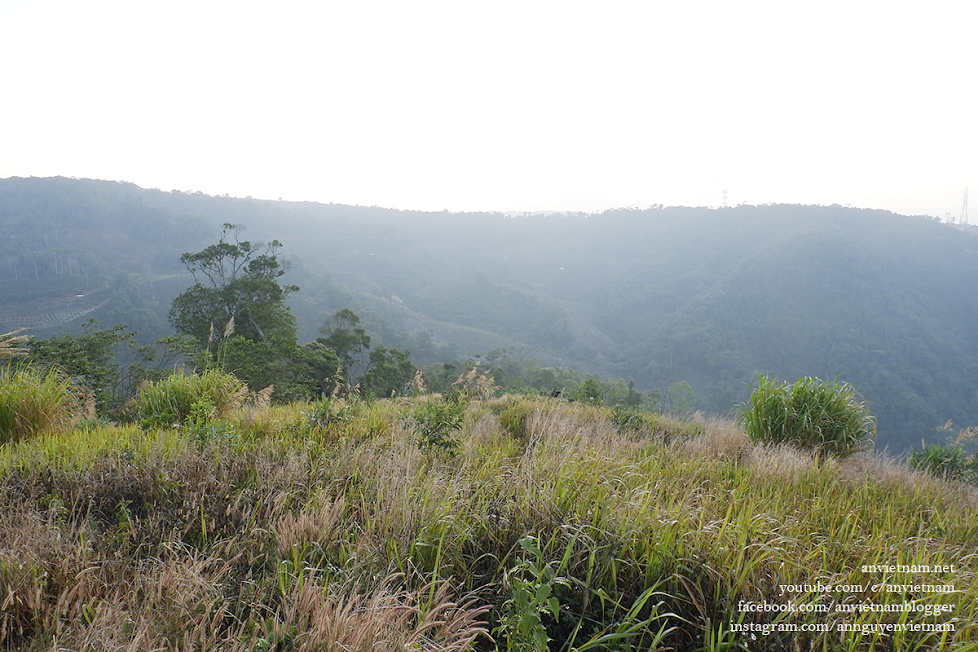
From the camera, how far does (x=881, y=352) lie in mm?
82625

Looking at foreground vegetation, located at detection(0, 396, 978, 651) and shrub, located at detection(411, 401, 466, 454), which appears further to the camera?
shrub, located at detection(411, 401, 466, 454)

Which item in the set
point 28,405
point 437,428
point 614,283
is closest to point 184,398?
point 28,405

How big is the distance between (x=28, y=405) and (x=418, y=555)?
4069 millimetres

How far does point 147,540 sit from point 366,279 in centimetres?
12726

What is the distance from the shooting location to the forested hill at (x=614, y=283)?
77562 mm

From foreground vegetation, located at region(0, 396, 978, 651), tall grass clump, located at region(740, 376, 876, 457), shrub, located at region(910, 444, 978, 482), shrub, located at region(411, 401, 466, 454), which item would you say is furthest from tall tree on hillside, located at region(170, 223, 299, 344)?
shrub, located at region(910, 444, 978, 482)

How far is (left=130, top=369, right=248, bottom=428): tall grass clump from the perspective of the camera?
A: 4.31 metres

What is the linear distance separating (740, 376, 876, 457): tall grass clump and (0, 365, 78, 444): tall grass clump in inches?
288

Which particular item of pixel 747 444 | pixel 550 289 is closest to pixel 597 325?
pixel 550 289

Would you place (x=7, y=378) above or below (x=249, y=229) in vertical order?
below

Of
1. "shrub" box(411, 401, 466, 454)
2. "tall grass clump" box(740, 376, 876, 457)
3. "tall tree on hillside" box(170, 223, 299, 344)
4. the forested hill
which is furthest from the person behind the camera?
the forested hill

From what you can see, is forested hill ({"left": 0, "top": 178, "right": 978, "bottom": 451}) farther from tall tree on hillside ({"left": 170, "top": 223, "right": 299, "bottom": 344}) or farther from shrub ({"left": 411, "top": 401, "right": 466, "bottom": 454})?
shrub ({"left": 411, "top": 401, "right": 466, "bottom": 454})

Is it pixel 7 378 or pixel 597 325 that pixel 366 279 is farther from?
pixel 7 378

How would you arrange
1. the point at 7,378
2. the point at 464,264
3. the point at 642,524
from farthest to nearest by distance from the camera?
1. the point at 464,264
2. the point at 7,378
3. the point at 642,524
